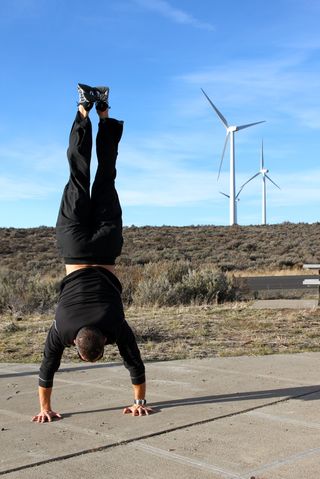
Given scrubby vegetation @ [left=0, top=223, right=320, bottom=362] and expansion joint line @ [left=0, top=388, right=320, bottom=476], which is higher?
scrubby vegetation @ [left=0, top=223, right=320, bottom=362]

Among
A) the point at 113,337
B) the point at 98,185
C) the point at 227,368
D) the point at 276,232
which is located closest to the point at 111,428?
the point at 113,337

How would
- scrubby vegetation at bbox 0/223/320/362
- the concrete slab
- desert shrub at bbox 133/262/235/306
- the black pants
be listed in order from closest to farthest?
the black pants
scrubby vegetation at bbox 0/223/320/362
the concrete slab
desert shrub at bbox 133/262/235/306

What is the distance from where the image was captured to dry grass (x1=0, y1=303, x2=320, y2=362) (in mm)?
8461

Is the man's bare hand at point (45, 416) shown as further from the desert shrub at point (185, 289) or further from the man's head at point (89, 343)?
the desert shrub at point (185, 289)

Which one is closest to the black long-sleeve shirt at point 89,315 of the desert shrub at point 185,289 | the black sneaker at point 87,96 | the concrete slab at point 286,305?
the black sneaker at point 87,96

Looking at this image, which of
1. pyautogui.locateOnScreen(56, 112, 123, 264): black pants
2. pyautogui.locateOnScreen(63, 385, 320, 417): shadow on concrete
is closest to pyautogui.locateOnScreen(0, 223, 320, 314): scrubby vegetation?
pyautogui.locateOnScreen(63, 385, 320, 417): shadow on concrete

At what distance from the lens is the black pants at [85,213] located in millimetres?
4992

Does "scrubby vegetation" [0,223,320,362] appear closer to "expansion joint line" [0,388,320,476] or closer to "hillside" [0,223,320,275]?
"expansion joint line" [0,388,320,476]

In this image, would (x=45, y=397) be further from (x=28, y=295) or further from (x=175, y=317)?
(x=28, y=295)

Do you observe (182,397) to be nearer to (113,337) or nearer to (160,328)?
(113,337)

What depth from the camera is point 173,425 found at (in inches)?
198

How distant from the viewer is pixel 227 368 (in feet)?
23.9

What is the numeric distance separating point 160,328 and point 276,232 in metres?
44.4

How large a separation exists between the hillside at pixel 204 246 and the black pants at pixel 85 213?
1108 inches
